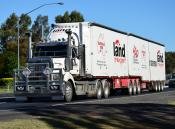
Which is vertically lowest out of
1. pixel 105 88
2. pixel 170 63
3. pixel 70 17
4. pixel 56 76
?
pixel 105 88

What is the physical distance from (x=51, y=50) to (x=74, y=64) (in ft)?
4.92

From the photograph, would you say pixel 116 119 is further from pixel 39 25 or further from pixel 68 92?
pixel 39 25

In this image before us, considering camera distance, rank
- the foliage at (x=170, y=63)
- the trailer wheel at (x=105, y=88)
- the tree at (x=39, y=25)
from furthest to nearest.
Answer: the foliage at (x=170, y=63), the tree at (x=39, y=25), the trailer wheel at (x=105, y=88)

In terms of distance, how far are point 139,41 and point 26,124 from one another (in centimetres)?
2858

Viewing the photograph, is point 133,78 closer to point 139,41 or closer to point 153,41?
point 139,41

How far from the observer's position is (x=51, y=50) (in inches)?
1192

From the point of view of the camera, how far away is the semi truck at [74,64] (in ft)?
94.9

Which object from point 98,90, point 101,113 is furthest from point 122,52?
point 101,113

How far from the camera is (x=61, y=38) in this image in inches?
1225

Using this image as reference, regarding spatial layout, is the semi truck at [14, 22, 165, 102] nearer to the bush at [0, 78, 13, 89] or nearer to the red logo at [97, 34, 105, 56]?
the red logo at [97, 34, 105, 56]

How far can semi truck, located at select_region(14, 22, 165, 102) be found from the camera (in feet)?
94.9

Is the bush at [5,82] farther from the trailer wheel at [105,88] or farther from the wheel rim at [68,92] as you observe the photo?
the wheel rim at [68,92]

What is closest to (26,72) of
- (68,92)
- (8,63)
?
(68,92)

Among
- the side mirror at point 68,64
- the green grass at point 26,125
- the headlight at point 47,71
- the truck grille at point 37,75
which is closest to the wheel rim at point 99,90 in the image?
the side mirror at point 68,64
